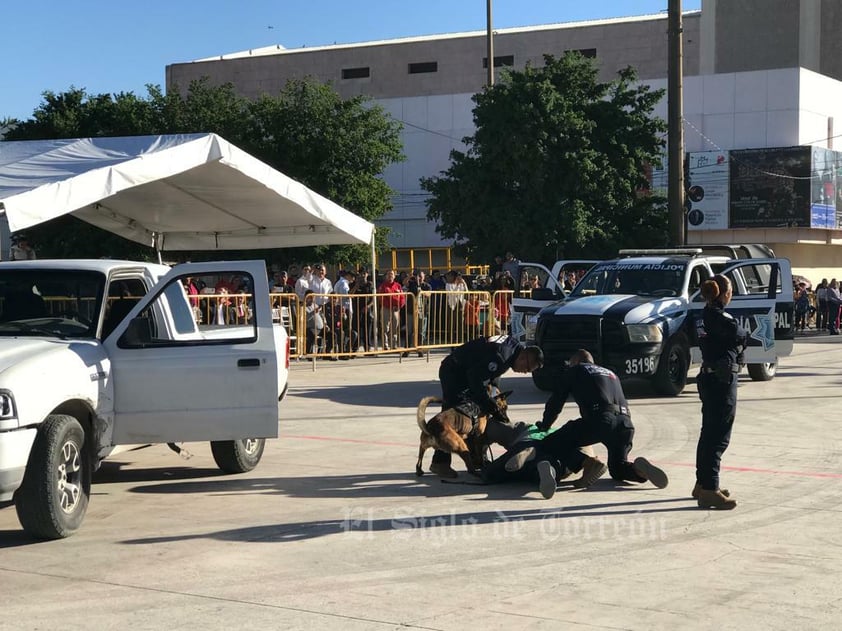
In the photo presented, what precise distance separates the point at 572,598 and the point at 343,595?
49.5 inches

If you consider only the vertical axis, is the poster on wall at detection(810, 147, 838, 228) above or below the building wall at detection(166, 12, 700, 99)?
below

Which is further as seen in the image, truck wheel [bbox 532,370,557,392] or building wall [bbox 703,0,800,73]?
building wall [bbox 703,0,800,73]

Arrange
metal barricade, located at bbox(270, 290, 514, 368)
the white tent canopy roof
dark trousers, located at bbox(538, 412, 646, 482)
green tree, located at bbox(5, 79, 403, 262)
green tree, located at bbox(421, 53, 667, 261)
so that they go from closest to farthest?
dark trousers, located at bbox(538, 412, 646, 482), the white tent canopy roof, metal barricade, located at bbox(270, 290, 514, 368), green tree, located at bbox(421, 53, 667, 261), green tree, located at bbox(5, 79, 403, 262)

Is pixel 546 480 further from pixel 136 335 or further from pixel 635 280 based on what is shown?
pixel 635 280

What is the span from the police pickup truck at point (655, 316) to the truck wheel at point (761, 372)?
0.05 ft

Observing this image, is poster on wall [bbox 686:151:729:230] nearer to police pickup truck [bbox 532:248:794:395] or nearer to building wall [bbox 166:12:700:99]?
building wall [bbox 166:12:700:99]

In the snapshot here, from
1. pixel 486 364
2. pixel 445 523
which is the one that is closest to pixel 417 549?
pixel 445 523

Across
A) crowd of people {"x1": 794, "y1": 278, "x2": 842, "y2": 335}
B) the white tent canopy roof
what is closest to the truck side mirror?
the white tent canopy roof

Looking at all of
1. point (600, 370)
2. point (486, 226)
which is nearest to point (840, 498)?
point (600, 370)

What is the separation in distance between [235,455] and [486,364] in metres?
2.38

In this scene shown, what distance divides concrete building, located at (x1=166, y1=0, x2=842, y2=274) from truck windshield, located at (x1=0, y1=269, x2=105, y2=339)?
116ft

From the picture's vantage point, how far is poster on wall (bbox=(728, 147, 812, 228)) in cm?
4797

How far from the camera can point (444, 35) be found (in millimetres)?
72312

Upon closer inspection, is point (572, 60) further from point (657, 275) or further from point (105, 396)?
point (105, 396)
